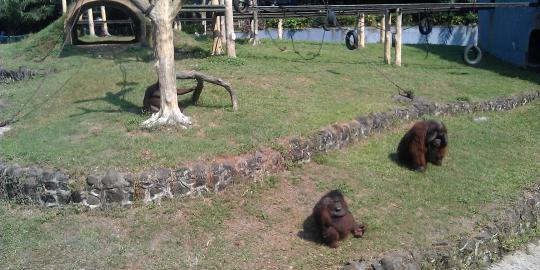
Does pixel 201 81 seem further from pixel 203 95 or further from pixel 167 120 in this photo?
pixel 167 120

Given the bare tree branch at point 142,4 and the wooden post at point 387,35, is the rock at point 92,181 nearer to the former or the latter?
the bare tree branch at point 142,4

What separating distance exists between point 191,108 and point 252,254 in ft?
16.6

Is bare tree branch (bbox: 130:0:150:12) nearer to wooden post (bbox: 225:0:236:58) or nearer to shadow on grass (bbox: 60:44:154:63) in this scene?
shadow on grass (bbox: 60:44:154:63)

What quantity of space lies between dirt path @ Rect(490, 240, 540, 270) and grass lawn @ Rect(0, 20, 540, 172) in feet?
13.7

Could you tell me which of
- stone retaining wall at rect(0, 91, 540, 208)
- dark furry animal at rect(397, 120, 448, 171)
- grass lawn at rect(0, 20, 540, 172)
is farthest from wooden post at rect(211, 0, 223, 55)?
dark furry animal at rect(397, 120, 448, 171)

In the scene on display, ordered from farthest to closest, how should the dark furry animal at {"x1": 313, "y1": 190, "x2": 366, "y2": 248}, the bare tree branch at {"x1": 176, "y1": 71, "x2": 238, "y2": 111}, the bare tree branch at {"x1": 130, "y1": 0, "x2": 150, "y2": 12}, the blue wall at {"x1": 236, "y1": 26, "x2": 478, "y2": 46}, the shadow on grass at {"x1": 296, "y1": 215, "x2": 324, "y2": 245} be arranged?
1. the blue wall at {"x1": 236, "y1": 26, "x2": 478, "y2": 46}
2. the bare tree branch at {"x1": 176, "y1": 71, "x2": 238, "y2": 111}
3. the bare tree branch at {"x1": 130, "y1": 0, "x2": 150, "y2": 12}
4. the shadow on grass at {"x1": 296, "y1": 215, "x2": 324, "y2": 245}
5. the dark furry animal at {"x1": 313, "y1": 190, "x2": 366, "y2": 248}

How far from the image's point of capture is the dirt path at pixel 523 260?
8.95m

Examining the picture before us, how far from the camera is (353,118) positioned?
12.1 metres

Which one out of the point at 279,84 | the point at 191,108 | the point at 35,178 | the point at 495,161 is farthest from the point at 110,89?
the point at 495,161

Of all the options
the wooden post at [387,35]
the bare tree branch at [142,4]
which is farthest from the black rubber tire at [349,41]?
the bare tree branch at [142,4]

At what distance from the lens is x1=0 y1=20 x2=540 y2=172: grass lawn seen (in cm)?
974

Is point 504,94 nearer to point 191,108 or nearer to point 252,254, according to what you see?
point 191,108

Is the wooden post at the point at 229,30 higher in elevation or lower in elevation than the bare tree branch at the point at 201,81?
higher

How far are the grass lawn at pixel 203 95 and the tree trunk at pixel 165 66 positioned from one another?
32cm
